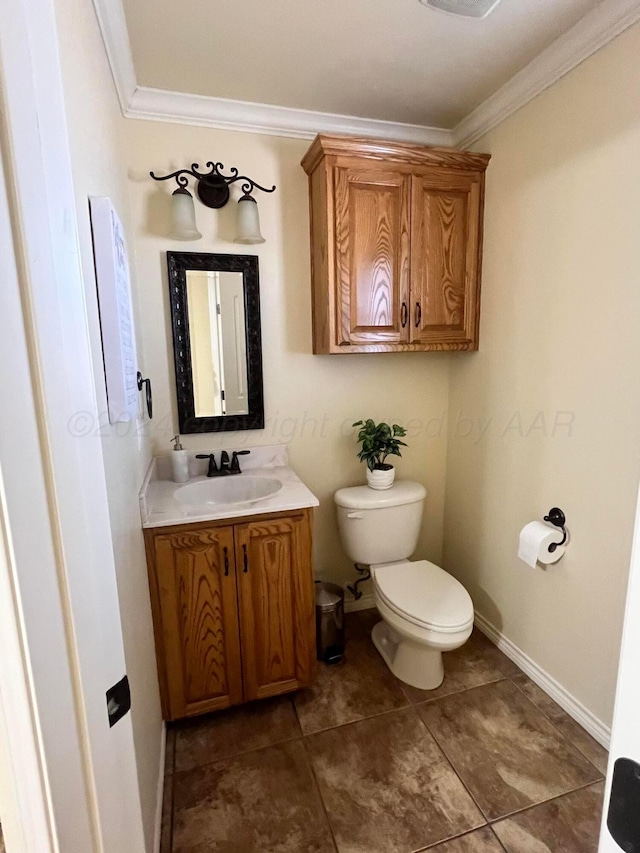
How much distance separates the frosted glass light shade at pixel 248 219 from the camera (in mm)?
1812

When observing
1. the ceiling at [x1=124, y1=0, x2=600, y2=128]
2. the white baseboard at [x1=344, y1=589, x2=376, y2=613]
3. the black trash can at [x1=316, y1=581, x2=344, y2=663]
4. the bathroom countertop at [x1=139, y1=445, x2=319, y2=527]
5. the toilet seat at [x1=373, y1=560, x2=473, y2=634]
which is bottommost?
the white baseboard at [x1=344, y1=589, x2=376, y2=613]

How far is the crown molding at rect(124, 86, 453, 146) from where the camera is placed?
1.70 m

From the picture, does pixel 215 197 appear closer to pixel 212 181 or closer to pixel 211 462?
pixel 212 181

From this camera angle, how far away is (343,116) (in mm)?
1914

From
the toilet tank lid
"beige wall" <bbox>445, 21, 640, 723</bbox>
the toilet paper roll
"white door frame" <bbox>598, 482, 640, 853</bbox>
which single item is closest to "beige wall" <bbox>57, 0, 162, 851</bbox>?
"white door frame" <bbox>598, 482, 640, 853</bbox>

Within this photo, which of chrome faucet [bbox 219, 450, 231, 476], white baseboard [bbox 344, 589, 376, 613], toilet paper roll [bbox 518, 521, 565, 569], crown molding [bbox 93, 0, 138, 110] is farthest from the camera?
white baseboard [bbox 344, 589, 376, 613]

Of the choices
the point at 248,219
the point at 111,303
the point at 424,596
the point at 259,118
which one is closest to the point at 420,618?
the point at 424,596

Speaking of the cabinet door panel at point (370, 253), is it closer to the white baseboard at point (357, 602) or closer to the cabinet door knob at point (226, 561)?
the cabinet door knob at point (226, 561)

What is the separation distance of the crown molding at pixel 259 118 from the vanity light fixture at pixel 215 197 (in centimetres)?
19

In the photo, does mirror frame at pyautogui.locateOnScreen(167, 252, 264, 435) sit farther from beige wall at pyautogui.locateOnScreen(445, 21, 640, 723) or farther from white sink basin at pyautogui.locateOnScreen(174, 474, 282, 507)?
beige wall at pyautogui.locateOnScreen(445, 21, 640, 723)

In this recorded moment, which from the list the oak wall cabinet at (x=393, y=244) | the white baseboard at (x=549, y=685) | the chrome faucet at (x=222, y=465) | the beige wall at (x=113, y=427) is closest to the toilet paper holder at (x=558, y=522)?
the white baseboard at (x=549, y=685)

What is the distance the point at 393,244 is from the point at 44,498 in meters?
1.78

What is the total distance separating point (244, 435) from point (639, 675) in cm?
179

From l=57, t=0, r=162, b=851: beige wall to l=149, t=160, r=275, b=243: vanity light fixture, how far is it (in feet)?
0.89
